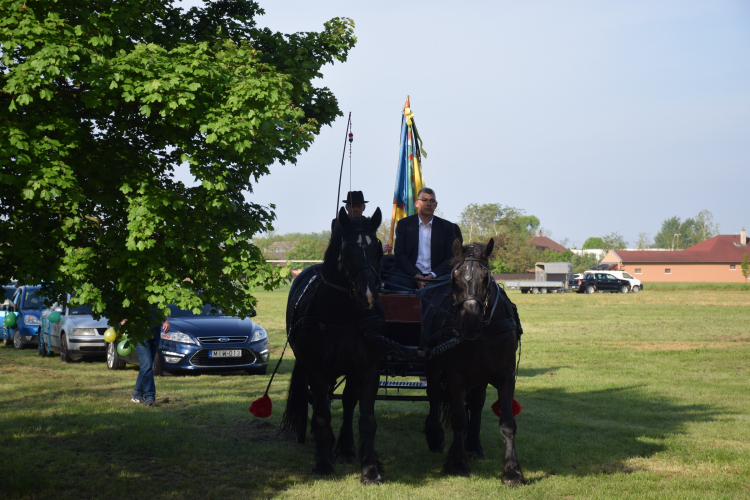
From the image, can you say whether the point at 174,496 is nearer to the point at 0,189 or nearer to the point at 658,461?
the point at 0,189

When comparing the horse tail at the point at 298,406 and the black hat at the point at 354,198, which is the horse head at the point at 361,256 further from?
the horse tail at the point at 298,406

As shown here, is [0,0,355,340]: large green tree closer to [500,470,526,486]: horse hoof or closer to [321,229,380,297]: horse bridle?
[321,229,380,297]: horse bridle

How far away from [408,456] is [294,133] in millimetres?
3726

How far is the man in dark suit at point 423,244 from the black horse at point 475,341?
87cm

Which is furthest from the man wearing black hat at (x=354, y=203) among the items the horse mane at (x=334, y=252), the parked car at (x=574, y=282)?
the parked car at (x=574, y=282)

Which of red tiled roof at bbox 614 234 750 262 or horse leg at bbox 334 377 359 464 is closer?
horse leg at bbox 334 377 359 464

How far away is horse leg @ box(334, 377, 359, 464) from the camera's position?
277 inches

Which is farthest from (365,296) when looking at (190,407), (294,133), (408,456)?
(190,407)

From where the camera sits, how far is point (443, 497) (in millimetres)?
5559

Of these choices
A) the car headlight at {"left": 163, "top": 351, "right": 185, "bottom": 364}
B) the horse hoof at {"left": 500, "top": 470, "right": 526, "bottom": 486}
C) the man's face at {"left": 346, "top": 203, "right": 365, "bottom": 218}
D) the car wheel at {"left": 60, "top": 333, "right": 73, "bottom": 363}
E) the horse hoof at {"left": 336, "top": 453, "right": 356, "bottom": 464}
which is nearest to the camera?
the horse hoof at {"left": 500, "top": 470, "right": 526, "bottom": 486}

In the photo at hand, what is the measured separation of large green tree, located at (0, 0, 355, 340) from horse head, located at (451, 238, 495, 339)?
164cm

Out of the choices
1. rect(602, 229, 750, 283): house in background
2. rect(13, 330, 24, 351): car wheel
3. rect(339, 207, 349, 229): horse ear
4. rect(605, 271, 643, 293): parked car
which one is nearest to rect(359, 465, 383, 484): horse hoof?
rect(339, 207, 349, 229): horse ear

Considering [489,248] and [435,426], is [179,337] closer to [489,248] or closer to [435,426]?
[435,426]

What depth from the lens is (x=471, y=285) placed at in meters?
5.77
